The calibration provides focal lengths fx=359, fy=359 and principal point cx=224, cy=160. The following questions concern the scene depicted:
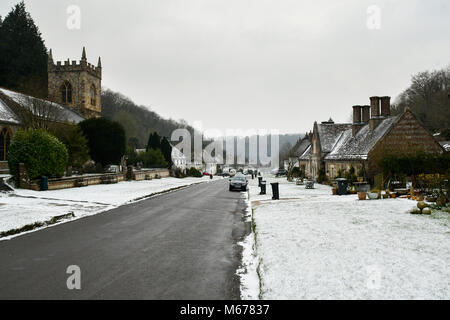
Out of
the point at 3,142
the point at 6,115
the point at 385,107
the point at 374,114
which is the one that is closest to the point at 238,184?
the point at 374,114

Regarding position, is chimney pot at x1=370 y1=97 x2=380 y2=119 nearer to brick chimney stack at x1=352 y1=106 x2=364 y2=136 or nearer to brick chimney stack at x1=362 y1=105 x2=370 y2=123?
brick chimney stack at x1=352 y1=106 x2=364 y2=136

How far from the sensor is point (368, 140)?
33312 mm

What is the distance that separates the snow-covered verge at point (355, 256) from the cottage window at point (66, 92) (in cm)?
5740

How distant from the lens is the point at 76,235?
37.1ft

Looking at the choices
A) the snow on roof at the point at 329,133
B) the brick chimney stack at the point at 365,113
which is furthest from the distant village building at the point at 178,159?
the brick chimney stack at the point at 365,113

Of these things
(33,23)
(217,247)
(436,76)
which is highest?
(33,23)

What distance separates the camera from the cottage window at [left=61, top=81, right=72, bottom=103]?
61.9 meters

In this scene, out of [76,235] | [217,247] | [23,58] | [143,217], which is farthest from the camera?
[23,58]

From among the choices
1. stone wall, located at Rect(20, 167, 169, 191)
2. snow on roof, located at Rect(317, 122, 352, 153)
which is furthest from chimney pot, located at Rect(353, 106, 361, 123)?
stone wall, located at Rect(20, 167, 169, 191)

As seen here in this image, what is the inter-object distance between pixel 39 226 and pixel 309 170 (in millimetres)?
40143

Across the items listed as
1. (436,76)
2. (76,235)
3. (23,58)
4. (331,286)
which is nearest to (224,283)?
(331,286)

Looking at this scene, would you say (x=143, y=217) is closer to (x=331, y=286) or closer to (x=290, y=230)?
(x=290, y=230)

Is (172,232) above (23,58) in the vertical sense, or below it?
below

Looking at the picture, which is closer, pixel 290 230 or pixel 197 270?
pixel 197 270
